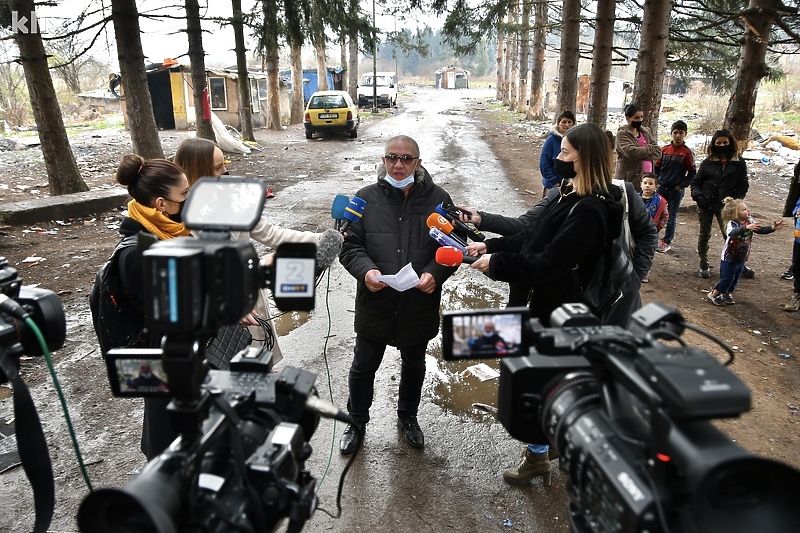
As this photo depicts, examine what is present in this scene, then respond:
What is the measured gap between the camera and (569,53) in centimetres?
1405

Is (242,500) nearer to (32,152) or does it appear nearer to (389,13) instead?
(32,152)

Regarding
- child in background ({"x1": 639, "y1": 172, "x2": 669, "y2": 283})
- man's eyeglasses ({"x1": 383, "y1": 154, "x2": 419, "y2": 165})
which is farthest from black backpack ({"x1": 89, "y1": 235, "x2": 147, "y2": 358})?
child in background ({"x1": 639, "y1": 172, "x2": 669, "y2": 283})

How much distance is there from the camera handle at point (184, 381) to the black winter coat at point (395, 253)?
5.68 ft

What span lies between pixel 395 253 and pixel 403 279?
0.22 meters

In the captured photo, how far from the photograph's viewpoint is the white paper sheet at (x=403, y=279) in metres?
2.87

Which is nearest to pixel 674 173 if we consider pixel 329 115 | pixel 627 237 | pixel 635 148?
pixel 635 148

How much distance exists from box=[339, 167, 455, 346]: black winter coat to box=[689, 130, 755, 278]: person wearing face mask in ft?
15.1

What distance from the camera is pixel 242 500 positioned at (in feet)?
4.18

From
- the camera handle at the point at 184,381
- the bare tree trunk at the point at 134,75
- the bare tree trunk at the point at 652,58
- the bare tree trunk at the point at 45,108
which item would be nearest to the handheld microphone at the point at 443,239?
the camera handle at the point at 184,381

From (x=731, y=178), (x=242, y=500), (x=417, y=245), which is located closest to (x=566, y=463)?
(x=242, y=500)

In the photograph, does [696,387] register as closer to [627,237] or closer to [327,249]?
[327,249]

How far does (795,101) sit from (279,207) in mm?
27384

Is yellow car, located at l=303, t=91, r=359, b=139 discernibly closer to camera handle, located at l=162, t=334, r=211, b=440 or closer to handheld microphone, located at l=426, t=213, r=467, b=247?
handheld microphone, located at l=426, t=213, r=467, b=247

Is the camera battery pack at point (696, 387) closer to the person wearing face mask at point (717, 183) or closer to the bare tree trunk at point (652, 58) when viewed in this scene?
the person wearing face mask at point (717, 183)
